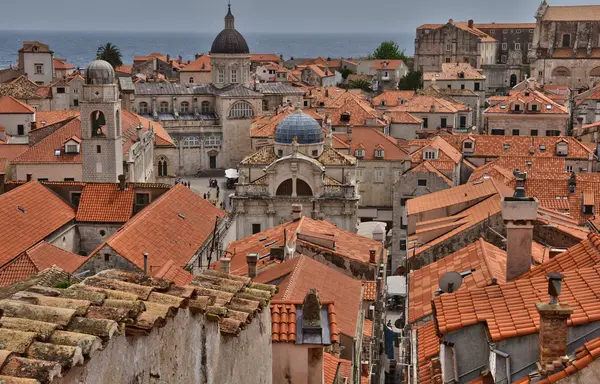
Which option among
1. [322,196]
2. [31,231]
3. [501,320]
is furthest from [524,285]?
[322,196]

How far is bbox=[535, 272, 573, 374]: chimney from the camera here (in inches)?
424

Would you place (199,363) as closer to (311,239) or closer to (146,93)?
(311,239)

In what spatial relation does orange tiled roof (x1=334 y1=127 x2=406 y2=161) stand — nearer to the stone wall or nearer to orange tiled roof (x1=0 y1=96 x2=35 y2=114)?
orange tiled roof (x1=0 y1=96 x2=35 y2=114)

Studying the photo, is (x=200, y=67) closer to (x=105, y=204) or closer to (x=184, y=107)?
(x=184, y=107)

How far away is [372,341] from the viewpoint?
2716 centimetres

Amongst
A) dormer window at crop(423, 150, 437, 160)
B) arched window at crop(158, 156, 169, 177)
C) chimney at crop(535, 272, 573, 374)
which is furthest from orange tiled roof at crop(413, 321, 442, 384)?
arched window at crop(158, 156, 169, 177)

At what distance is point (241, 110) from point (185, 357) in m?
69.3

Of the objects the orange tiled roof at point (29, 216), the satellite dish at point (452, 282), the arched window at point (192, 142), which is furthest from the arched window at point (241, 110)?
the satellite dish at point (452, 282)

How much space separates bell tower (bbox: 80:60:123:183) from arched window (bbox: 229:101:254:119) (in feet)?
94.9

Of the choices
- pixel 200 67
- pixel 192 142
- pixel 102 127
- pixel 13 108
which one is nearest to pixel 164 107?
pixel 192 142

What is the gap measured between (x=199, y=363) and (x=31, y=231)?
1000 inches

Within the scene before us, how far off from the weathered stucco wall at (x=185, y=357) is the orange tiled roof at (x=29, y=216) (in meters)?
20.7

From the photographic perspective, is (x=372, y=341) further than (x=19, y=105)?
No

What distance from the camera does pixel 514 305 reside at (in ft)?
42.0
